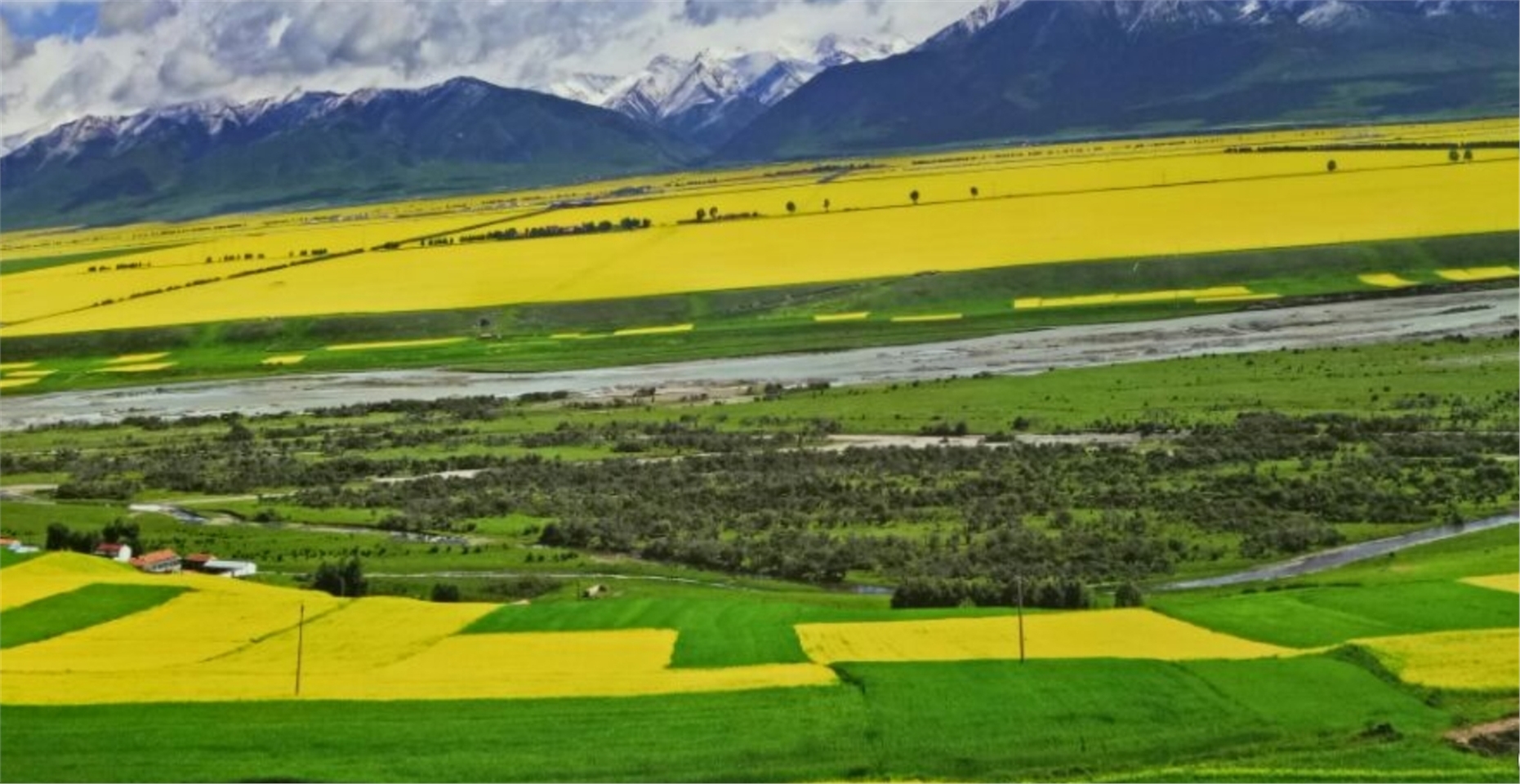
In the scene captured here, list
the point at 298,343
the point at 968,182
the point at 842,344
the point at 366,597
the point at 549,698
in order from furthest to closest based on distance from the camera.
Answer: the point at 968,182 → the point at 298,343 → the point at 842,344 → the point at 366,597 → the point at 549,698

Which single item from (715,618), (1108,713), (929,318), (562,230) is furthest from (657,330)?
(1108,713)

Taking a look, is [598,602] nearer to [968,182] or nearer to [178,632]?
[178,632]

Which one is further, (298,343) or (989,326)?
(298,343)

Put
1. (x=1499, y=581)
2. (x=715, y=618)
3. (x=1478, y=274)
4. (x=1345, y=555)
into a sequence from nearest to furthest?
(x=1499, y=581) → (x=715, y=618) → (x=1345, y=555) → (x=1478, y=274)

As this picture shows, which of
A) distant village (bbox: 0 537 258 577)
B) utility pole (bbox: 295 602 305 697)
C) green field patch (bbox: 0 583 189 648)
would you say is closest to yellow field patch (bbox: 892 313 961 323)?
distant village (bbox: 0 537 258 577)

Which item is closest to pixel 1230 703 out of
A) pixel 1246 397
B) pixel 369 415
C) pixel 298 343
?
pixel 1246 397

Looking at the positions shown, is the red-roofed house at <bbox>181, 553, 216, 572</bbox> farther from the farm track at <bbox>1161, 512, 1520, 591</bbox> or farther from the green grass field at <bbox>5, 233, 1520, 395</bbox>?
the green grass field at <bbox>5, 233, 1520, 395</bbox>

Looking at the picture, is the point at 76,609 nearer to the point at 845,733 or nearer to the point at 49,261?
the point at 845,733
